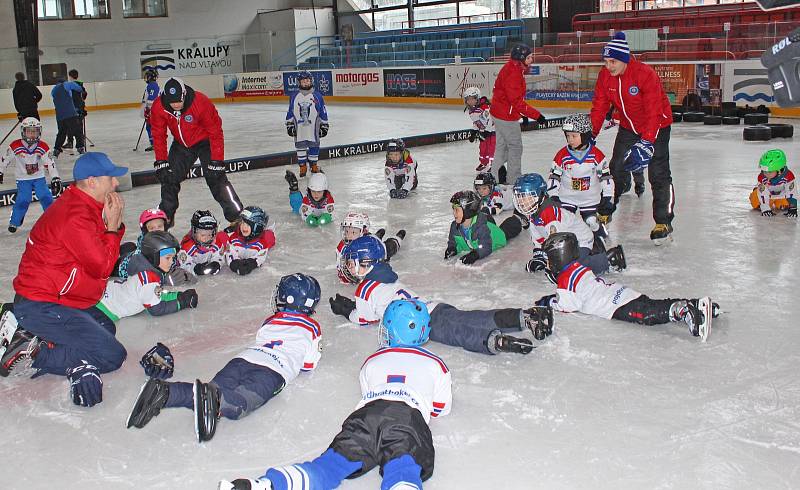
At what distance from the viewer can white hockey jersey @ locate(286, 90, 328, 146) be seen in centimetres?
1051

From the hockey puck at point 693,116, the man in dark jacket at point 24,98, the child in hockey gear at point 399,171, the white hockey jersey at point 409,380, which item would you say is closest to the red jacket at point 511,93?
the child in hockey gear at point 399,171

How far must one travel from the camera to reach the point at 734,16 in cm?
2138

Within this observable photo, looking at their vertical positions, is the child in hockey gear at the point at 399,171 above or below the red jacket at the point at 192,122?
below

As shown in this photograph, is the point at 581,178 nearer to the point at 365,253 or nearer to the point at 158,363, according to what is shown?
the point at 365,253

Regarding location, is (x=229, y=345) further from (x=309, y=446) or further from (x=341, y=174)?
(x=341, y=174)

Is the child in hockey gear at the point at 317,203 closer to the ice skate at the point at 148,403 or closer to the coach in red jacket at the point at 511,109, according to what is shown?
the coach in red jacket at the point at 511,109

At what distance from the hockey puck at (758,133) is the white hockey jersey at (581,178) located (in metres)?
7.22

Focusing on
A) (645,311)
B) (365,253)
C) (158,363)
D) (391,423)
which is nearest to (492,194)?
(365,253)

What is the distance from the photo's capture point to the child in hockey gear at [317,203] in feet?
25.8

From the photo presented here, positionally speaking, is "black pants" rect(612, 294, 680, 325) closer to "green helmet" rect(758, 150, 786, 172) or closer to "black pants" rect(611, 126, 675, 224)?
"black pants" rect(611, 126, 675, 224)

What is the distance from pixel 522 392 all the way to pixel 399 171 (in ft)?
18.3

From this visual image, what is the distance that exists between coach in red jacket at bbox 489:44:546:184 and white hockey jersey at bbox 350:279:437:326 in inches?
178

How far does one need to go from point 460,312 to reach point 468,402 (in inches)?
30.7

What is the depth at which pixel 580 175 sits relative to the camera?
6.48m
